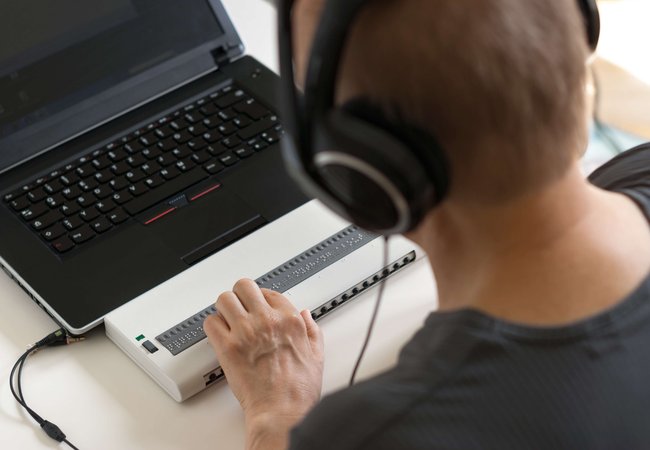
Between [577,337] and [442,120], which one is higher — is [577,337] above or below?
below

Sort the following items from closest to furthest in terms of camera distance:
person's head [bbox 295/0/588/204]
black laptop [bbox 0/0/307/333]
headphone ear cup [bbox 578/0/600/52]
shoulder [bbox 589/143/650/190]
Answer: person's head [bbox 295/0/588/204]
headphone ear cup [bbox 578/0/600/52]
shoulder [bbox 589/143/650/190]
black laptop [bbox 0/0/307/333]

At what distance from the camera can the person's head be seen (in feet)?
2.19

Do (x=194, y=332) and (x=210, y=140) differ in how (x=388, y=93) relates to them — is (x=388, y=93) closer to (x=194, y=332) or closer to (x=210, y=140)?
(x=194, y=332)

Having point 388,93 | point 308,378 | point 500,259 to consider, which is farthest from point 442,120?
point 308,378

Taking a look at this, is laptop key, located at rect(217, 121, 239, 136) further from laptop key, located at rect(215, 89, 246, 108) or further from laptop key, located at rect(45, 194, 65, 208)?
laptop key, located at rect(45, 194, 65, 208)

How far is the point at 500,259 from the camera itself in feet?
2.52

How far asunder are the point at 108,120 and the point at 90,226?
205mm

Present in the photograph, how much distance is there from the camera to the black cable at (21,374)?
1021 mm

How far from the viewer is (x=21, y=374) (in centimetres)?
110

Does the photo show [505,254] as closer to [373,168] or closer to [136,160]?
[373,168]

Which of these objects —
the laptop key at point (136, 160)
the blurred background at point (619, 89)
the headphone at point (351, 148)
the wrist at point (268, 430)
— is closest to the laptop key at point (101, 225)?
the laptop key at point (136, 160)

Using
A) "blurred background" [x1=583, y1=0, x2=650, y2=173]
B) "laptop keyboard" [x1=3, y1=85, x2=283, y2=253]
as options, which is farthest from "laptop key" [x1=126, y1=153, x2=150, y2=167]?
"blurred background" [x1=583, y1=0, x2=650, y2=173]

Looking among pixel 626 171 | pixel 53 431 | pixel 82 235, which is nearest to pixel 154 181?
pixel 82 235

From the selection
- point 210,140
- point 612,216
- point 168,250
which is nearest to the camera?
point 612,216
